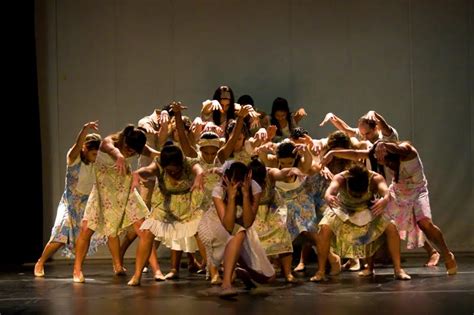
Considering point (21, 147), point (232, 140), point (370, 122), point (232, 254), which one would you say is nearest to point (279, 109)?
Answer: point (370, 122)

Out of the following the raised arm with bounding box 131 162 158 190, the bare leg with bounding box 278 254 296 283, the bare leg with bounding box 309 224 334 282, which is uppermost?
the raised arm with bounding box 131 162 158 190

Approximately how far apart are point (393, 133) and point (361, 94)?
1.31m

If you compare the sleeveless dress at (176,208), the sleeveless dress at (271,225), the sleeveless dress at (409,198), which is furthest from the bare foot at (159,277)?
the sleeveless dress at (409,198)

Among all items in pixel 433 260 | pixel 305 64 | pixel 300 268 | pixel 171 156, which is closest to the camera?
pixel 171 156

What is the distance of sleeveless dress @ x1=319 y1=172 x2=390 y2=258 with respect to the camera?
5.93 m

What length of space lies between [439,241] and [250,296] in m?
1.78

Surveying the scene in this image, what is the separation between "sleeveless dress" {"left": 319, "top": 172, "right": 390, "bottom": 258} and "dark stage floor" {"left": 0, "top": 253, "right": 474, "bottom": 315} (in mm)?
222

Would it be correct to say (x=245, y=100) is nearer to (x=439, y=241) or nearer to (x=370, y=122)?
(x=370, y=122)

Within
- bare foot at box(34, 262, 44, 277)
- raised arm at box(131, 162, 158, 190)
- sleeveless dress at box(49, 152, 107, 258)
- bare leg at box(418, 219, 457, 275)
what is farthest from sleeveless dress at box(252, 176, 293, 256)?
bare foot at box(34, 262, 44, 277)

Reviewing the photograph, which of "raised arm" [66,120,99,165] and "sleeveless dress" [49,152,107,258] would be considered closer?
"raised arm" [66,120,99,165]

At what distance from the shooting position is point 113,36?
7922 mm

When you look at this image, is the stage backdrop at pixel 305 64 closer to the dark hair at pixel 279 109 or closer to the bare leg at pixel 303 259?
the dark hair at pixel 279 109

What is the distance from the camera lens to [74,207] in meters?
6.53

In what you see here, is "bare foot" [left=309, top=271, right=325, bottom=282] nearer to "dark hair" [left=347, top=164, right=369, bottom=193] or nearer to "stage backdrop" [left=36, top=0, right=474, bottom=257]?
"dark hair" [left=347, top=164, right=369, bottom=193]
